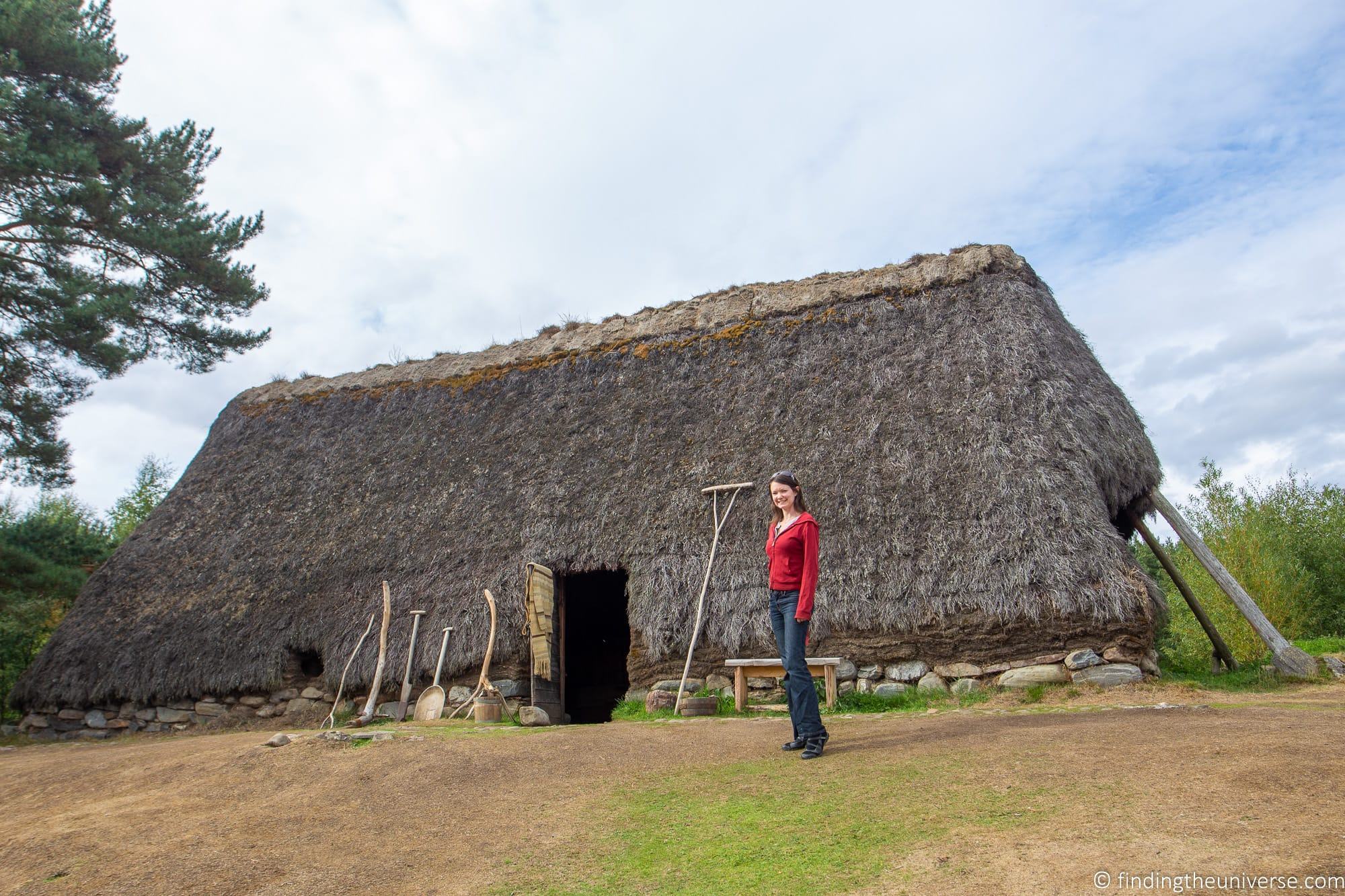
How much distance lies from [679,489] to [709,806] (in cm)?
539

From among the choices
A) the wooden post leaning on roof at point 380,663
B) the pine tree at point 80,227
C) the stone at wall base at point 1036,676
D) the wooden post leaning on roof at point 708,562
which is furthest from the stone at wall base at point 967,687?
the pine tree at point 80,227

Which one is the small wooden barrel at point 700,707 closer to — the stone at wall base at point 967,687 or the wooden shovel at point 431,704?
the stone at wall base at point 967,687

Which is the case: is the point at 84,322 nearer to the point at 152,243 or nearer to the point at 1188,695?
the point at 152,243

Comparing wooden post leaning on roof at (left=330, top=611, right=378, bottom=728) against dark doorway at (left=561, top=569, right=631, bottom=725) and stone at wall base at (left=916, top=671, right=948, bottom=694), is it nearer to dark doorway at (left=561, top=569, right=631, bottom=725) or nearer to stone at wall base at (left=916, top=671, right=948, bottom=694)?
dark doorway at (left=561, top=569, right=631, bottom=725)

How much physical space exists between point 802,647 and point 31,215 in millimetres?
11511

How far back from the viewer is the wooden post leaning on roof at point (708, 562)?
8.45m

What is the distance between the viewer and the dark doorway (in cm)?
1313

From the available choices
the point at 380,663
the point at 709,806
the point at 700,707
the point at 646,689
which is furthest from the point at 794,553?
the point at 380,663

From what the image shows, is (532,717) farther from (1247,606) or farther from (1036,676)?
(1247,606)

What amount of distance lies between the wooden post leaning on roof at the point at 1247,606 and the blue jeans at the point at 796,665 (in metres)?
5.24

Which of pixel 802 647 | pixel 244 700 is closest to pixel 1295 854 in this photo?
pixel 802 647

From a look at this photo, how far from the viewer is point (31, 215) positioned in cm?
1118

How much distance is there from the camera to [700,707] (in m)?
7.89

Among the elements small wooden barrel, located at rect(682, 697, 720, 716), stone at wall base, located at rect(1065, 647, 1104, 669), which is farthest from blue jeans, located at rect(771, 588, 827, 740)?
stone at wall base, located at rect(1065, 647, 1104, 669)
